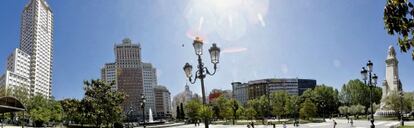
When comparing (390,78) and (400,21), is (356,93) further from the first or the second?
(400,21)

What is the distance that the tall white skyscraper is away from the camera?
174m

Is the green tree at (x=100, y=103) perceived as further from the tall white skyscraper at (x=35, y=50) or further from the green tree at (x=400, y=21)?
the tall white skyscraper at (x=35, y=50)

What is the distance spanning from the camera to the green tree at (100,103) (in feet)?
180

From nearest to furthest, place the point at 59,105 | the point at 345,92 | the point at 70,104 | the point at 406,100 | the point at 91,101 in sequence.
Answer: the point at 91,101 < the point at 70,104 < the point at 406,100 < the point at 59,105 < the point at 345,92

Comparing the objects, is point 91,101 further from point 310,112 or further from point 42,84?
point 42,84

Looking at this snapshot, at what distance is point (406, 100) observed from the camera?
85250mm

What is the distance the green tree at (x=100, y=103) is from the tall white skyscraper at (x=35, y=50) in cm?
12448

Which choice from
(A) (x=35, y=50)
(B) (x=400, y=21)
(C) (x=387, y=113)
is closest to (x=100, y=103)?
(B) (x=400, y=21)

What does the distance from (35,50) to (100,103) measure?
463 ft

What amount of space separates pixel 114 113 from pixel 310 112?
39.6m

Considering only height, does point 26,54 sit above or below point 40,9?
below

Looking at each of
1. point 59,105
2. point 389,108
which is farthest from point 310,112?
point 59,105

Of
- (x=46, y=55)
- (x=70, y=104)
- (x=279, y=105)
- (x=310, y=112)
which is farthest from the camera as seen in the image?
(x=46, y=55)

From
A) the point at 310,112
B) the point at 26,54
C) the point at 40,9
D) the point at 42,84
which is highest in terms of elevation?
the point at 40,9
